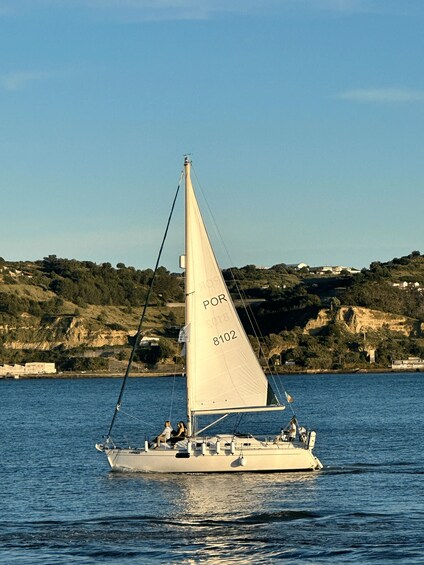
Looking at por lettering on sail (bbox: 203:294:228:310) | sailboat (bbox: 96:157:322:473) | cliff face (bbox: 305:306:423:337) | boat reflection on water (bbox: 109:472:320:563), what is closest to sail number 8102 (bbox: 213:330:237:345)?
sailboat (bbox: 96:157:322:473)

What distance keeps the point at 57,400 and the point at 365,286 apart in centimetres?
9341

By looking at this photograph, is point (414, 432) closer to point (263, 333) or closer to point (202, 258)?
point (202, 258)

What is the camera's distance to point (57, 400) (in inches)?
4402

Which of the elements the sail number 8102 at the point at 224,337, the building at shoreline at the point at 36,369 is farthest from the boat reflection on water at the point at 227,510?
the building at shoreline at the point at 36,369

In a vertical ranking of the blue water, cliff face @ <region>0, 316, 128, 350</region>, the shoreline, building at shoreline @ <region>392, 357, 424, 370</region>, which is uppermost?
cliff face @ <region>0, 316, 128, 350</region>

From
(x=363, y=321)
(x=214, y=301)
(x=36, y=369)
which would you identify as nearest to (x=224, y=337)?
(x=214, y=301)

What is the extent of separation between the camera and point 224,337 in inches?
1592

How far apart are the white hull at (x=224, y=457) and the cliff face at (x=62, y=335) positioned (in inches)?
6087

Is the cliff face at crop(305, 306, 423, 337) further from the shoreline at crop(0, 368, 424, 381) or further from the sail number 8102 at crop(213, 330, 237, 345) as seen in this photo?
the sail number 8102 at crop(213, 330, 237, 345)

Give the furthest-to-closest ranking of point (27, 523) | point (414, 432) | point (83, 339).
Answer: point (83, 339) → point (414, 432) → point (27, 523)

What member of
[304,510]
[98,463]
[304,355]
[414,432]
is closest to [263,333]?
[304,355]

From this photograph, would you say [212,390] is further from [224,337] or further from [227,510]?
[227,510]

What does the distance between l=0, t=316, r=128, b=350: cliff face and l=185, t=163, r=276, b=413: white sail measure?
504ft

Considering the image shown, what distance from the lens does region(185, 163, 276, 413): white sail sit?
39.8m
